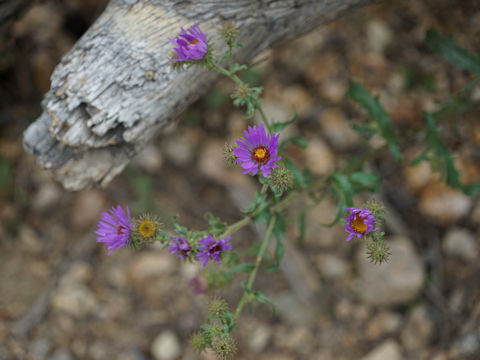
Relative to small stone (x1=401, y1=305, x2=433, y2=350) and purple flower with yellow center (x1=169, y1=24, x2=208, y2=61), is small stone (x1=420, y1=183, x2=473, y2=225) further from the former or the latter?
purple flower with yellow center (x1=169, y1=24, x2=208, y2=61)

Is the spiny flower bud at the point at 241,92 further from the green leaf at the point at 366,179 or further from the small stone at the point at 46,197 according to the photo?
the small stone at the point at 46,197

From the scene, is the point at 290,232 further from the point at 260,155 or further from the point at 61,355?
the point at 61,355

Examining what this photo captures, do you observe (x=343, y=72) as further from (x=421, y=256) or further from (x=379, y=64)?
(x=421, y=256)

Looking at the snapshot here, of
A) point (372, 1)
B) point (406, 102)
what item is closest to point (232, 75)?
point (372, 1)

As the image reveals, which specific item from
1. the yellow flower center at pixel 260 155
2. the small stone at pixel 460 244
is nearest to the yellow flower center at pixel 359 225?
the yellow flower center at pixel 260 155

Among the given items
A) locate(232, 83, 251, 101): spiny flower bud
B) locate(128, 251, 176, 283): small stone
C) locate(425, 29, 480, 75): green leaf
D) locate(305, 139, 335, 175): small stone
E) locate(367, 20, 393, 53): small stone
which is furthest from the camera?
locate(367, 20, 393, 53): small stone

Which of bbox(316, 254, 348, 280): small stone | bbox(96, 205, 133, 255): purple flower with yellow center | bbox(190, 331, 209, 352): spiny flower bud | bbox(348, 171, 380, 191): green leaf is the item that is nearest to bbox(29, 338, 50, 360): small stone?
bbox(96, 205, 133, 255): purple flower with yellow center
